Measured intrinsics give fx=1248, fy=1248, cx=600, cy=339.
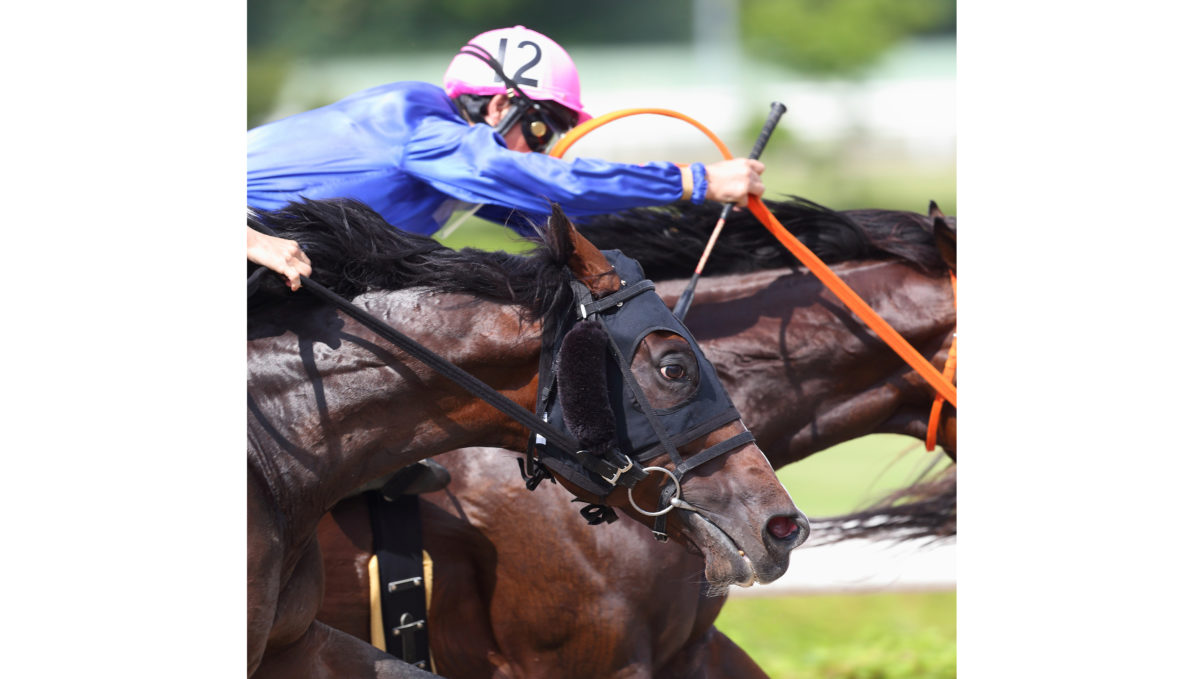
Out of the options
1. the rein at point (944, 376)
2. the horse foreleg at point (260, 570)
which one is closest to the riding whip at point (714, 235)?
the rein at point (944, 376)

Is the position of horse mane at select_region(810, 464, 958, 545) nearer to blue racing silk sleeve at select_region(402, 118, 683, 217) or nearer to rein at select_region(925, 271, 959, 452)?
rein at select_region(925, 271, 959, 452)

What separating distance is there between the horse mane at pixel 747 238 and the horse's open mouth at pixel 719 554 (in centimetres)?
113

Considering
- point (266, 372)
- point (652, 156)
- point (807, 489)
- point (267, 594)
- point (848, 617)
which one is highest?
point (266, 372)

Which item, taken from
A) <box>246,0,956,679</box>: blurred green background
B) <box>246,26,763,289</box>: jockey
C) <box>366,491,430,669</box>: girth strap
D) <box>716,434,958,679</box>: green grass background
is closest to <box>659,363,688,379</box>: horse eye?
<box>246,26,763,289</box>: jockey

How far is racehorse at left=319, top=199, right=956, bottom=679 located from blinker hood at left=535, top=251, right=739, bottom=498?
0.77 meters

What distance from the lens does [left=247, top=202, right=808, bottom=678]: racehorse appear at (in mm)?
2277

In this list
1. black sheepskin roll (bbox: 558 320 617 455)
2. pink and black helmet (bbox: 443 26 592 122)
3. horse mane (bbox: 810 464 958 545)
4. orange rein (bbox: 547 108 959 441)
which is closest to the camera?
black sheepskin roll (bbox: 558 320 617 455)

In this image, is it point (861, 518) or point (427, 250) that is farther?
point (861, 518)

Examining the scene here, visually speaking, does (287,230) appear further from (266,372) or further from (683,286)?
(683,286)

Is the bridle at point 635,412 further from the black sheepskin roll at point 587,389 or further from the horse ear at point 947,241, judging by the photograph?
the horse ear at point 947,241

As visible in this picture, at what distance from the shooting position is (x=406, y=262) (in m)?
2.45

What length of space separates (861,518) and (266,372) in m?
2.27
